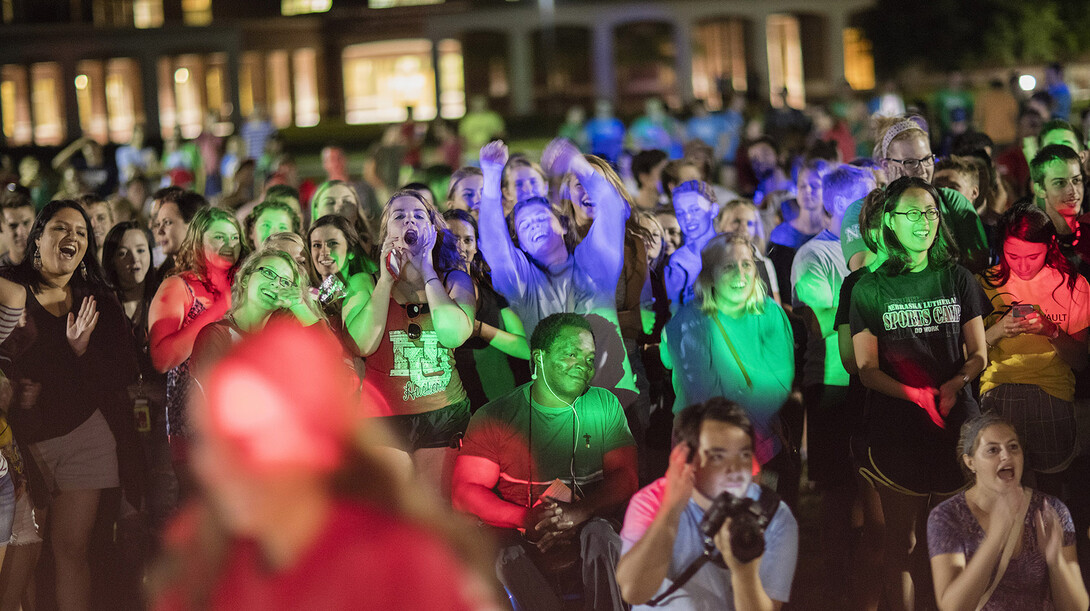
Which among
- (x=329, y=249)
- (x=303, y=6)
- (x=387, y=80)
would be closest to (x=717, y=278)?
(x=329, y=249)

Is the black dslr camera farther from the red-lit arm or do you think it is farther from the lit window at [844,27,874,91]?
the lit window at [844,27,874,91]

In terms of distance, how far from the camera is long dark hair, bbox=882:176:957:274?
4723 millimetres

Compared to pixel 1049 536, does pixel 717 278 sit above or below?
above

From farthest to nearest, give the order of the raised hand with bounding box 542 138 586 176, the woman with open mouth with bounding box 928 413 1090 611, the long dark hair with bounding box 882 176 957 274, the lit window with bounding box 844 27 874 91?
the lit window with bounding box 844 27 874 91 < the raised hand with bounding box 542 138 586 176 < the long dark hair with bounding box 882 176 957 274 < the woman with open mouth with bounding box 928 413 1090 611

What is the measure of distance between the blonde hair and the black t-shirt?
420 mm

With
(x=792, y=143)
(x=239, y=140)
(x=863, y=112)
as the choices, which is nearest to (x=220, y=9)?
A: (x=239, y=140)

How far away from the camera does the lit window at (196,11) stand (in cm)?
4041

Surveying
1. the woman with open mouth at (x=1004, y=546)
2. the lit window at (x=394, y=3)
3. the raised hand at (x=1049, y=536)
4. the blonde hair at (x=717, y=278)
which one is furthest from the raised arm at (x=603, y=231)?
the lit window at (x=394, y=3)

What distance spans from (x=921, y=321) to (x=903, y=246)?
0.31 meters

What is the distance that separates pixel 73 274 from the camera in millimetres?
5188

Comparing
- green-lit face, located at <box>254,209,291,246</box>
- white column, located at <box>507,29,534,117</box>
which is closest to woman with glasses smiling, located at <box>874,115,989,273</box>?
green-lit face, located at <box>254,209,291,246</box>

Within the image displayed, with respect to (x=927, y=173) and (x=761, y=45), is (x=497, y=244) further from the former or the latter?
(x=761, y=45)

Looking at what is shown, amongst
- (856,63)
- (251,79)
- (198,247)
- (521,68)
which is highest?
(251,79)

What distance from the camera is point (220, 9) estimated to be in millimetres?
40562
